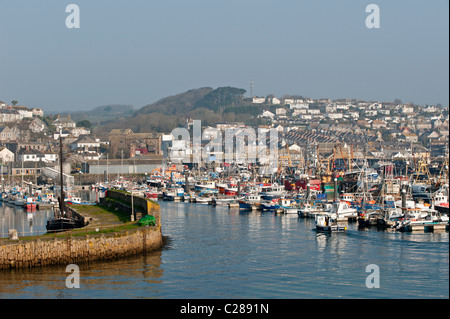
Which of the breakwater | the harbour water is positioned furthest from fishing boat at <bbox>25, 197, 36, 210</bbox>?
the breakwater

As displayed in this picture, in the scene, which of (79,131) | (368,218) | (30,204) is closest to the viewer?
(368,218)

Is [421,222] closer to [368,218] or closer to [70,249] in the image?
[368,218]

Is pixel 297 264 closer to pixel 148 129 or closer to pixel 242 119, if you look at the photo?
pixel 148 129

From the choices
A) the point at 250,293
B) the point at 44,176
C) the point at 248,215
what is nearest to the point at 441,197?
the point at 248,215

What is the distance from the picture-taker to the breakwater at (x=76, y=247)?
15.8 metres

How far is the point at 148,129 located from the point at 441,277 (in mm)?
90118

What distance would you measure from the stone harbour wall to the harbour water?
1.08 ft

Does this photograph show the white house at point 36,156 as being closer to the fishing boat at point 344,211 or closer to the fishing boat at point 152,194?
the fishing boat at point 152,194

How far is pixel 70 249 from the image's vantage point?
54.3 feet

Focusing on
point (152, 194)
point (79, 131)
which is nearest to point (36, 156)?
point (152, 194)

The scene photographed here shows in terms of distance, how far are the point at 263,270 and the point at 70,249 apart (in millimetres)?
5056

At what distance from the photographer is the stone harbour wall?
15.8 metres

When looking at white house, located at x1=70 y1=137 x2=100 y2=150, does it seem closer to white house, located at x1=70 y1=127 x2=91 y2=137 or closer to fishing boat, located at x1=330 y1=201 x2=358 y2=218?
white house, located at x1=70 y1=127 x2=91 y2=137

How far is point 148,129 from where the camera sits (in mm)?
103250
